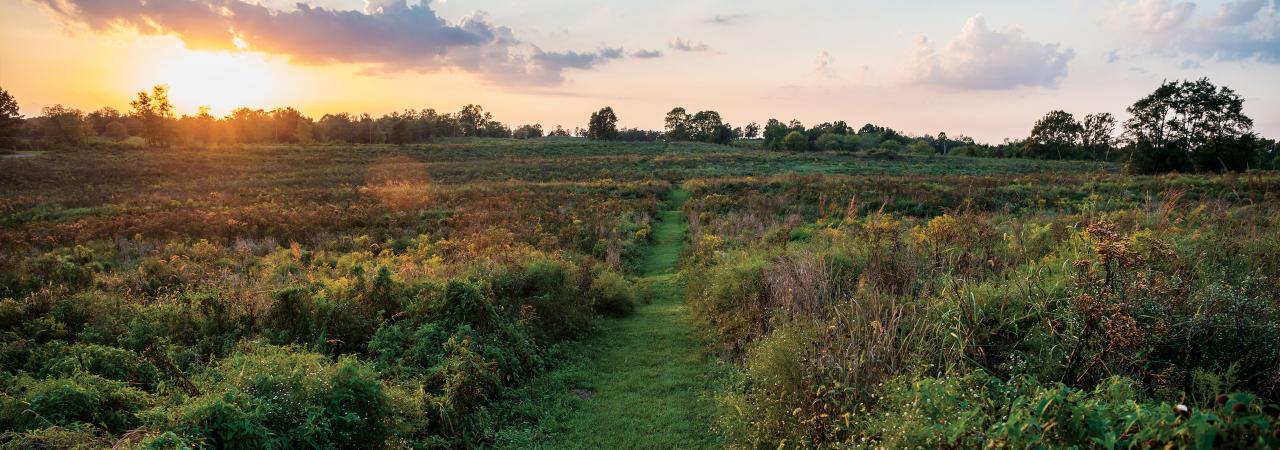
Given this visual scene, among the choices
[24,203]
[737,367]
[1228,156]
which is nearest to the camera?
[737,367]

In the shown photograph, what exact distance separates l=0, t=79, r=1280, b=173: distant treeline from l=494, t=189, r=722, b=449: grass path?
59.0ft

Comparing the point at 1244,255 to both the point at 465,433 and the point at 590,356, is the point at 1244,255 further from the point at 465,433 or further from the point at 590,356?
the point at 465,433

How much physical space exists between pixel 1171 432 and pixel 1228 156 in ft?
175

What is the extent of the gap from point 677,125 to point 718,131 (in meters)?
15.4

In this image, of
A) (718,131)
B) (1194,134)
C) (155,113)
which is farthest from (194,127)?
(1194,134)

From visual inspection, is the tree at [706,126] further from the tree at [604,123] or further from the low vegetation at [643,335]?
the low vegetation at [643,335]

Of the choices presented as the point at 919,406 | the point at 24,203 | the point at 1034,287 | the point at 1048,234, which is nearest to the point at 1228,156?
the point at 1048,234

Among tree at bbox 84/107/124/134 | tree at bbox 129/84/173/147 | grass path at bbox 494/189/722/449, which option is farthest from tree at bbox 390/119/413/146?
grass path at bbox 494/189/722/449

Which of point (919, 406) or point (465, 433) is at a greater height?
point (919, 406)

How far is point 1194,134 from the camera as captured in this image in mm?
41469

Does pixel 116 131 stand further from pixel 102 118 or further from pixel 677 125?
pixel 677 125

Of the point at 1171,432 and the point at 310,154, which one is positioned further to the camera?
the point at 310,154

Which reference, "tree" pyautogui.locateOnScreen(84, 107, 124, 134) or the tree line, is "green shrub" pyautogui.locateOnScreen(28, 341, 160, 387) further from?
"tree" pyautogui.locateOnScreen(84, 107, 124, 134)

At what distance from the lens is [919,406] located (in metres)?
4.11
